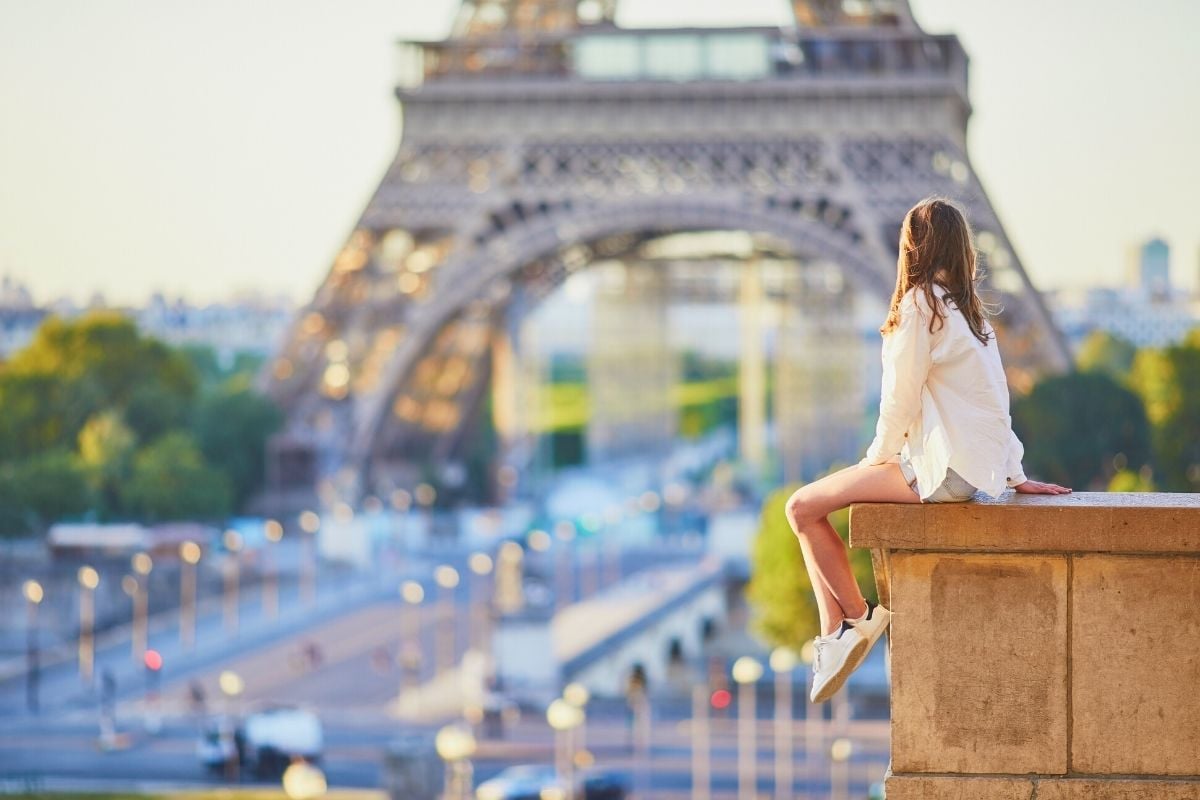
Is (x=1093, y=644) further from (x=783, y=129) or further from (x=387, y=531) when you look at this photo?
(x=387, y=531)

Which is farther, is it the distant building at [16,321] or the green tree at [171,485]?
the distant building at [16,321]

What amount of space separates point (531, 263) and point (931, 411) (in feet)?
168

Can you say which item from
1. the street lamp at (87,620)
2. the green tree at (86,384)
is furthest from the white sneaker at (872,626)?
the green tree at (86,384)

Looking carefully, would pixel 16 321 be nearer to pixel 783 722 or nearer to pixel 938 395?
pixel 783 722

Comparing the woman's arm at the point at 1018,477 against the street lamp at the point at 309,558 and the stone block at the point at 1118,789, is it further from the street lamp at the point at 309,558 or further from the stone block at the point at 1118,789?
the street lamp at the point at 309,558

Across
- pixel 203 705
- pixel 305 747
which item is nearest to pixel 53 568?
pixel 203 705

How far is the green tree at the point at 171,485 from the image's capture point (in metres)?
55.0

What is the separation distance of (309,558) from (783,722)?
21677mm

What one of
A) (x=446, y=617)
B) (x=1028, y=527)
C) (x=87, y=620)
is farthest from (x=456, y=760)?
(x=1028, y=527)

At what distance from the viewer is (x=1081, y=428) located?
189 feet

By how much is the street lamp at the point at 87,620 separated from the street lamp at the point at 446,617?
654 centimetres

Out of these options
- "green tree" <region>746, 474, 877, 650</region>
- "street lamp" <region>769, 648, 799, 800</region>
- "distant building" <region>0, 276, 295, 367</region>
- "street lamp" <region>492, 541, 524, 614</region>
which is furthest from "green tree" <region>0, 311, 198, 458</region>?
"distant building" <region>0, 276, 295, 367</region>

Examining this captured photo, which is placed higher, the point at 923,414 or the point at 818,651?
the point at 923,414

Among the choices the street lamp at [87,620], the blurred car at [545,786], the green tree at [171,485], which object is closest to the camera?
the blurred car at [545,786]
